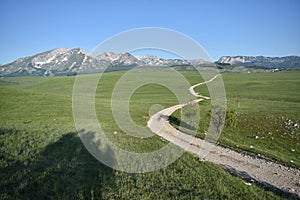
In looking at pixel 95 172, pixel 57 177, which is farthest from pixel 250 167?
pixel 57 177

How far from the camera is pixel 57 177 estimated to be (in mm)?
13375

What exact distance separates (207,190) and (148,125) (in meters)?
19.1

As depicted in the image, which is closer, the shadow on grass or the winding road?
the shadow on grass

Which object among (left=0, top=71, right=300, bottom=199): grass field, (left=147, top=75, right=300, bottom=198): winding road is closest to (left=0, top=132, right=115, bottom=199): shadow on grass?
(left=0, top=71, right=300, bottom=199): grass field

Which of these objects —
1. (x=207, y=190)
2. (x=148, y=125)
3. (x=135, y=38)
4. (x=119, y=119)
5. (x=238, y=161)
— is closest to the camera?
(x=135, y=38)

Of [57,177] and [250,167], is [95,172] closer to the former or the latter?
[57,177]

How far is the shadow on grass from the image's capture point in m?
11.8

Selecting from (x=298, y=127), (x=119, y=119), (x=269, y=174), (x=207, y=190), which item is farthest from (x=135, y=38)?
(x=298, y=127)

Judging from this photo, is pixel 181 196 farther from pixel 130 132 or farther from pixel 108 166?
pixel 130 132

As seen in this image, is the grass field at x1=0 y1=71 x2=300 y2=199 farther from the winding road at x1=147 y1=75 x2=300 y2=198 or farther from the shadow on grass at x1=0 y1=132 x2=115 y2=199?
the winding road at x1=147 y1=75 x2=300 y2=198

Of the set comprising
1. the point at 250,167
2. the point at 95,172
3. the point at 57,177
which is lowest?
the point at 250,167

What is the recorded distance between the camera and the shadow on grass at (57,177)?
11.8 metres

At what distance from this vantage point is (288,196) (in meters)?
13.6

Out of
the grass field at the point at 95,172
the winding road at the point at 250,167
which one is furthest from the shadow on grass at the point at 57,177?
the winding road at the point at 250,167
